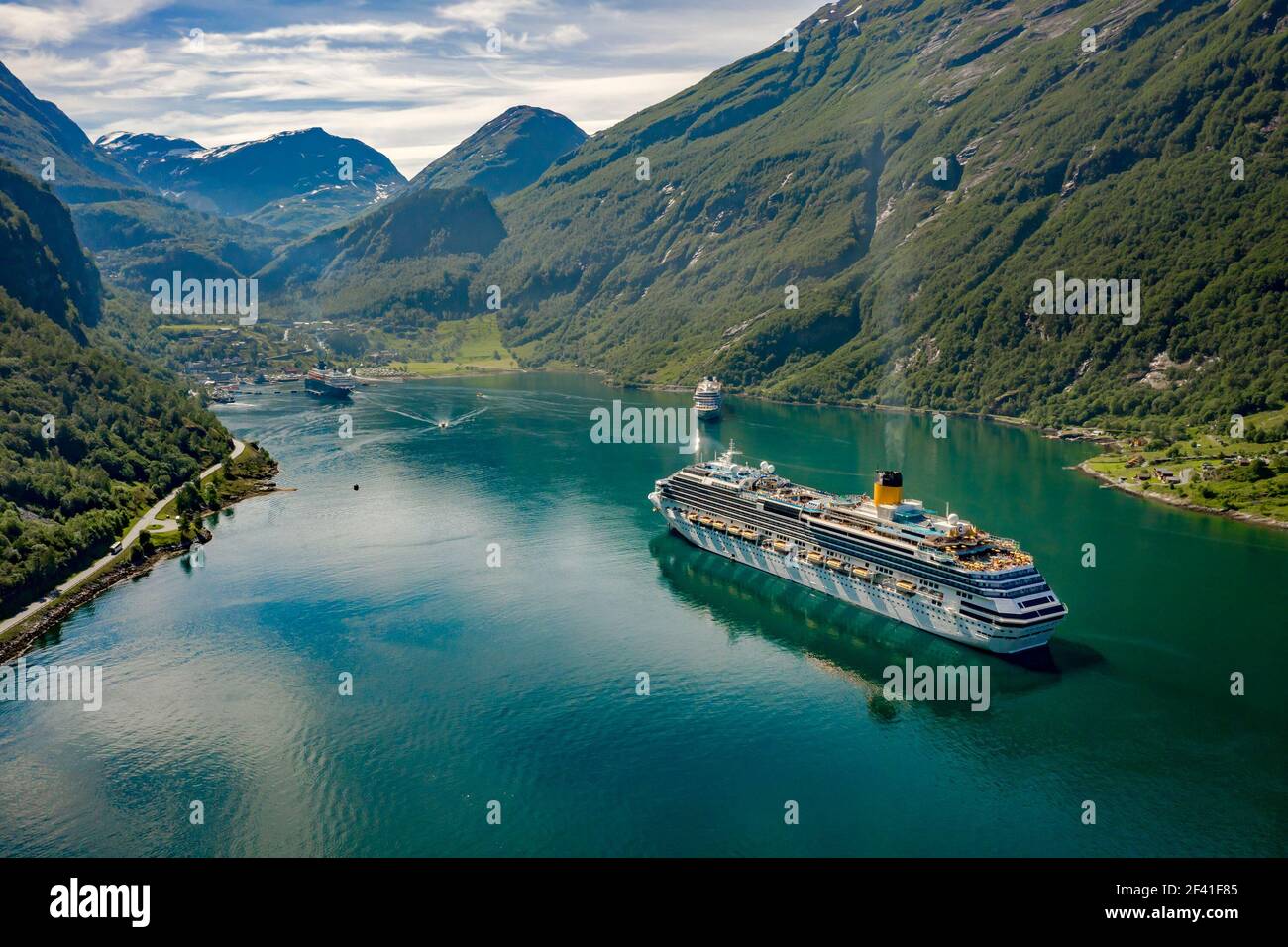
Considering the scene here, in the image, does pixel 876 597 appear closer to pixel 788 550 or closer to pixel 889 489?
pixel 889 489

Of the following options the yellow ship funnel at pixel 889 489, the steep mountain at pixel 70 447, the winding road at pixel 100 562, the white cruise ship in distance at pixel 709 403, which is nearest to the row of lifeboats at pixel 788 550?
the yellow ship funnel at pixel 889 489

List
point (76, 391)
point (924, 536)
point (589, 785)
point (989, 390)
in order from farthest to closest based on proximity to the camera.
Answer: point (989, 390)
point (76, 391)
point (924, 536)
point (589, 785)

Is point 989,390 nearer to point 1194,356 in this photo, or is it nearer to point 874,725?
point 1194,356

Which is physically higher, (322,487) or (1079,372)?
(1079,372)

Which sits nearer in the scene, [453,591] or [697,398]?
[453,591]

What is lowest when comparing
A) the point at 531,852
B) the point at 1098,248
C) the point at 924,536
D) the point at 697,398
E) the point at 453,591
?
the point at 531,852

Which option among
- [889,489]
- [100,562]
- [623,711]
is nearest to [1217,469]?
[889,489]

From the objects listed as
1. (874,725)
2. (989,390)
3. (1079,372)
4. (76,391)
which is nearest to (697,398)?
(989,390)

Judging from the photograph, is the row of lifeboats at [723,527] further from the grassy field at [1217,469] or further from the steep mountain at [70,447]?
the steep mountain at [70,447]
